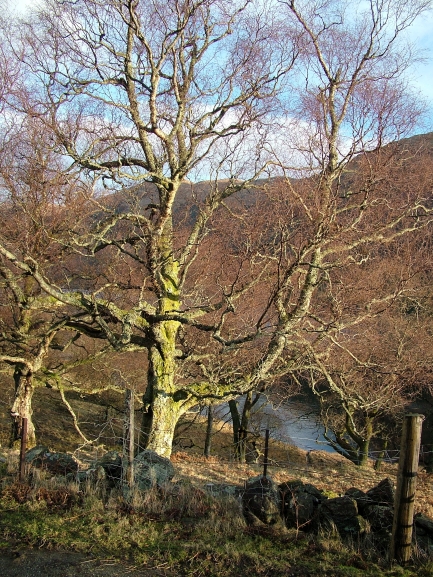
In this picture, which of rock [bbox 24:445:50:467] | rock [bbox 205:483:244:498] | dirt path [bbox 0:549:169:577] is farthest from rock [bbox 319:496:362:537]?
rock [bbox 24:445:50:467]

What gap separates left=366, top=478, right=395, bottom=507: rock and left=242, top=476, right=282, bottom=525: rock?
1.15 metres

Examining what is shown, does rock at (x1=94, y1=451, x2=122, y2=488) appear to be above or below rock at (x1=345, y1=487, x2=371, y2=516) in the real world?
below

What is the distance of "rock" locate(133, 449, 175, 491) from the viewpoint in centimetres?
628

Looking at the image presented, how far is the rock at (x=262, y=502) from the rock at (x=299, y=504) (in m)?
0.10

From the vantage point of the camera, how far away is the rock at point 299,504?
5.54 m

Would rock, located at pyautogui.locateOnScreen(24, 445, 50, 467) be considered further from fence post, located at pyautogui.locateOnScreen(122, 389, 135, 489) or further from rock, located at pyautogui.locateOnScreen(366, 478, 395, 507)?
rock, located at pyautogui.locateOnScreen(366, 478, 395, 507)

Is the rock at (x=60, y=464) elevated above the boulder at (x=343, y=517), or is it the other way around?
the boulder at (x=343, y=517)

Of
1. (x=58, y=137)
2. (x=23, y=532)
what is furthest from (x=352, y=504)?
(x=58, y=137)

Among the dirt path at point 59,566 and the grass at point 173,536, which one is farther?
the grass at point 173,536

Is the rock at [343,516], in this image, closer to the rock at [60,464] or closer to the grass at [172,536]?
the grass at [172,536]

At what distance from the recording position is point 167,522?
530 centimetres

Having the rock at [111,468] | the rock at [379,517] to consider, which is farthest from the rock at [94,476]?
the rock at [379,517]

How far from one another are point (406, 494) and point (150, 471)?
3.26 metres

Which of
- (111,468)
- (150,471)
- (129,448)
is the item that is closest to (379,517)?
(150,471)
